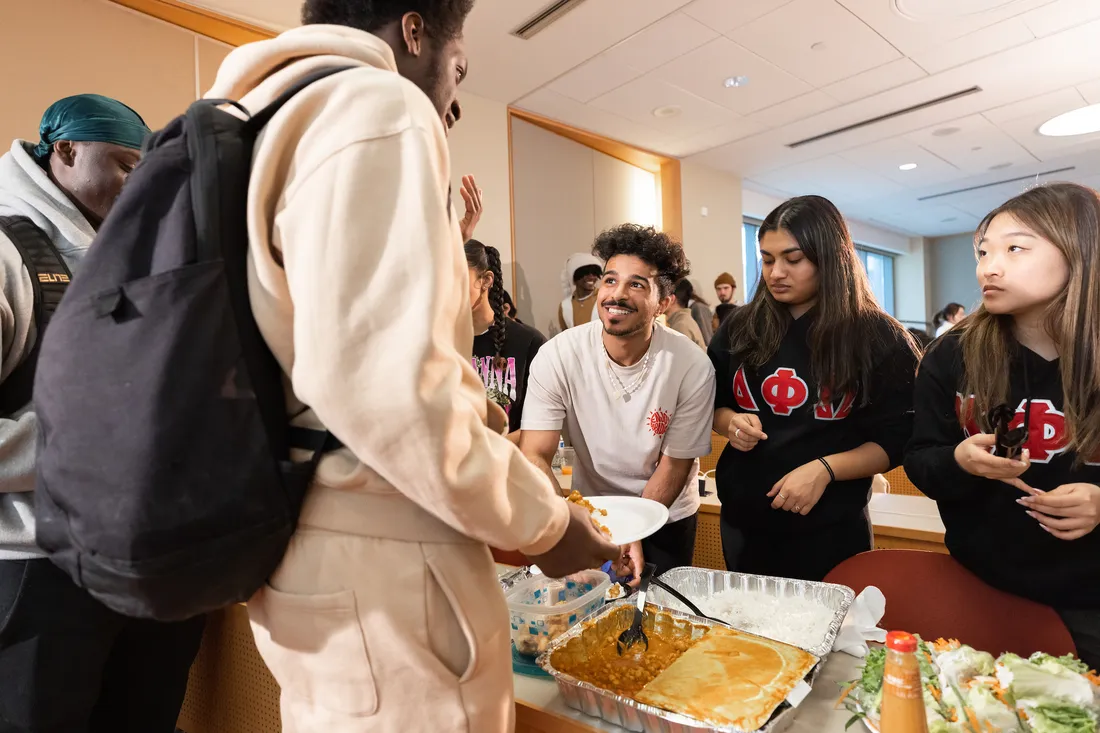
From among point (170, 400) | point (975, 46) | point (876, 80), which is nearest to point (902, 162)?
point (876, 80)

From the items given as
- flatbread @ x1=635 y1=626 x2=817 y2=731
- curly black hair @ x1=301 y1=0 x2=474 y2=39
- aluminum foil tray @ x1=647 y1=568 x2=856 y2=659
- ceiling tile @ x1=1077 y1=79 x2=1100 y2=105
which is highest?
ceiling tile @ x1=1077 y1=79 x2=1100 y2=105

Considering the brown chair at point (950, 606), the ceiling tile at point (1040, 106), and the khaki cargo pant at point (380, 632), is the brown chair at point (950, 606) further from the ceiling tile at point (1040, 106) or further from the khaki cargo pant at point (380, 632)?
the ceiling tile at point (1040, 106)

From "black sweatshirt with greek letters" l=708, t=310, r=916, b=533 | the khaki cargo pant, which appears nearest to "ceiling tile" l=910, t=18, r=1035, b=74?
"black sweatshirt with greek letters" l=708, t=310, r=916, b=533

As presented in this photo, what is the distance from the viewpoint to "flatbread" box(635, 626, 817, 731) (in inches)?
35.5

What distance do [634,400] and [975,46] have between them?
415 centimetres

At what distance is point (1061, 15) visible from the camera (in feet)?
12.6

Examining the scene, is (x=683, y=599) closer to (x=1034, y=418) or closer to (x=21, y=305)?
(x=1034, y=418)

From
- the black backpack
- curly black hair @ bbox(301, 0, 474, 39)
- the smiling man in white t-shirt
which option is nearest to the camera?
the black backpack

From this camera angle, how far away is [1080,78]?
488cm

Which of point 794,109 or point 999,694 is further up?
point 794,109

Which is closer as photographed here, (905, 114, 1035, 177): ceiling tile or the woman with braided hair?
the woman with braided hair

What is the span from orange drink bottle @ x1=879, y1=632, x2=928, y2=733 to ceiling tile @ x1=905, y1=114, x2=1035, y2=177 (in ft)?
21.3

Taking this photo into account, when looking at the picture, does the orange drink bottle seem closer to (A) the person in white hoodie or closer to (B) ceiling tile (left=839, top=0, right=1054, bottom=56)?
(A) the person in white hoodie

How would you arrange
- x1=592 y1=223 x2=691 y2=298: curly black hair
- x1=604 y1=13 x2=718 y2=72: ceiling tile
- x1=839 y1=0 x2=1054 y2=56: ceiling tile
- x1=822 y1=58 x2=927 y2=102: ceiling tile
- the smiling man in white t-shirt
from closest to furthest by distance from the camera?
1. the smiling man in white t-shirt
2. x1=592 y1=223 x2=691 y2=298: curly black hair
3. x1=839 y1=0 x2=1054 y2=56: ceiling tile
4. x1=604 y1=13 x2=718 y2=72: ceiling tile
5. x1=822 y1=58 x2=927 y2=102: ceiling tile
